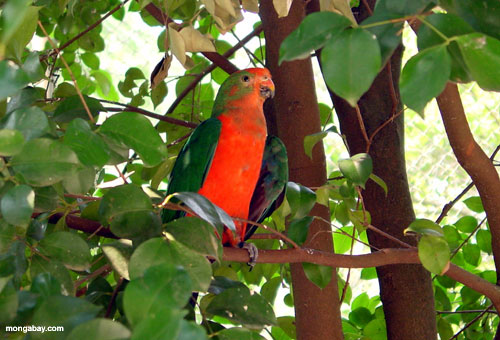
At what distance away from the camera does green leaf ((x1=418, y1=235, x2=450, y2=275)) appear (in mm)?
884

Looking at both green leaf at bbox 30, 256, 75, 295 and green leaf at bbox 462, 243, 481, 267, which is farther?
green leaf at bbox 462, 243, 481, 267

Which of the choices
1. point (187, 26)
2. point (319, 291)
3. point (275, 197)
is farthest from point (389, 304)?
point (187, 26)

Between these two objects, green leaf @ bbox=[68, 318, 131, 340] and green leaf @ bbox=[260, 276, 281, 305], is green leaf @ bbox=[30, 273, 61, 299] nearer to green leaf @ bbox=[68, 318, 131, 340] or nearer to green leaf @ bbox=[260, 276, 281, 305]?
green leaf @ bbox=[68, 318, 131, 340]

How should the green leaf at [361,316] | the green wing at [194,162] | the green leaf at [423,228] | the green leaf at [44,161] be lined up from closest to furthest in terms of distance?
1. the green leaf at [44,161]
2. the green leaf at [423,228]
3. the green wing at [194,162]
4. the green leaf at [361,316]

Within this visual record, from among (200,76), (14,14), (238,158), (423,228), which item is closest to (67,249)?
(14,14)

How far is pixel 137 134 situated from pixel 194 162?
0.75 meters

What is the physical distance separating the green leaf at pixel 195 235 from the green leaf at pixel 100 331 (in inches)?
7.7

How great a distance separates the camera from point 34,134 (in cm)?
66

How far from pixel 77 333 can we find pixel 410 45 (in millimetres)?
4203

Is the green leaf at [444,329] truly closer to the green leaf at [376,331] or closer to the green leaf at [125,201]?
the green leaf at [376,331]

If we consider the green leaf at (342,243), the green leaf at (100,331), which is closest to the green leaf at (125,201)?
the green leaf at (100,331)

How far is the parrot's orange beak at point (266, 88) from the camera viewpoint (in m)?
1.59

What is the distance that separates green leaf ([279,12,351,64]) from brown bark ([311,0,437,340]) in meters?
0.76

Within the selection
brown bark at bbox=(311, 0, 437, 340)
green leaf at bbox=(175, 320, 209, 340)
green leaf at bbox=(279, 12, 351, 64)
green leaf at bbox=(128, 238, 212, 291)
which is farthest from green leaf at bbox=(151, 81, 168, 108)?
green leaf at bbox=(175, 320, 209, 340)
